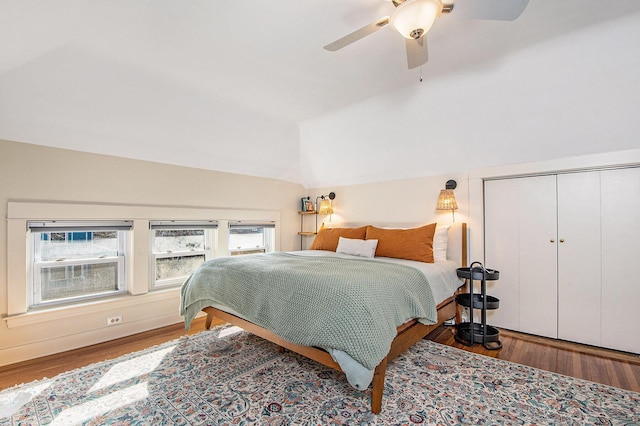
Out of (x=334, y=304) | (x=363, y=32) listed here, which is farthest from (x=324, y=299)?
(x=363, y=32)

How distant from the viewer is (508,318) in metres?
3.15

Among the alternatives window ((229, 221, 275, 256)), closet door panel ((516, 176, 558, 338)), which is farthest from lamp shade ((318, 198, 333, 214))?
closet door panel ((516, 176, 558, 338))

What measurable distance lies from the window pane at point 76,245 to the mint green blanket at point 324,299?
1127 millimetres

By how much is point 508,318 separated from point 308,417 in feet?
8.31

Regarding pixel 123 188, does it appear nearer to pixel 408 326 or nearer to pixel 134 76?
pixel 134 76

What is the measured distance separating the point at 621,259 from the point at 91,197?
4.86 meters

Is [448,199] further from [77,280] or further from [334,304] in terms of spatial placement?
[77,280]

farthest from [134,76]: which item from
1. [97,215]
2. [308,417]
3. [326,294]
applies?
[308,417]

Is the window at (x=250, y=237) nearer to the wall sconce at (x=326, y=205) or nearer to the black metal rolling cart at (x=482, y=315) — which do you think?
the wall sconce at (x=326, y=205)

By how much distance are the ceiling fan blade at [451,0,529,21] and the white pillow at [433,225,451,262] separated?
7.23ft

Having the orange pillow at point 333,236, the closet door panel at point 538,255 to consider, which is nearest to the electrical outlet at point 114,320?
the orange pillow at point 333,236

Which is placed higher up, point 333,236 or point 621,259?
point 333,236

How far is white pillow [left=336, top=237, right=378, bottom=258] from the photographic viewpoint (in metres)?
3.39

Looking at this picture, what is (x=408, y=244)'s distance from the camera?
126 inches
